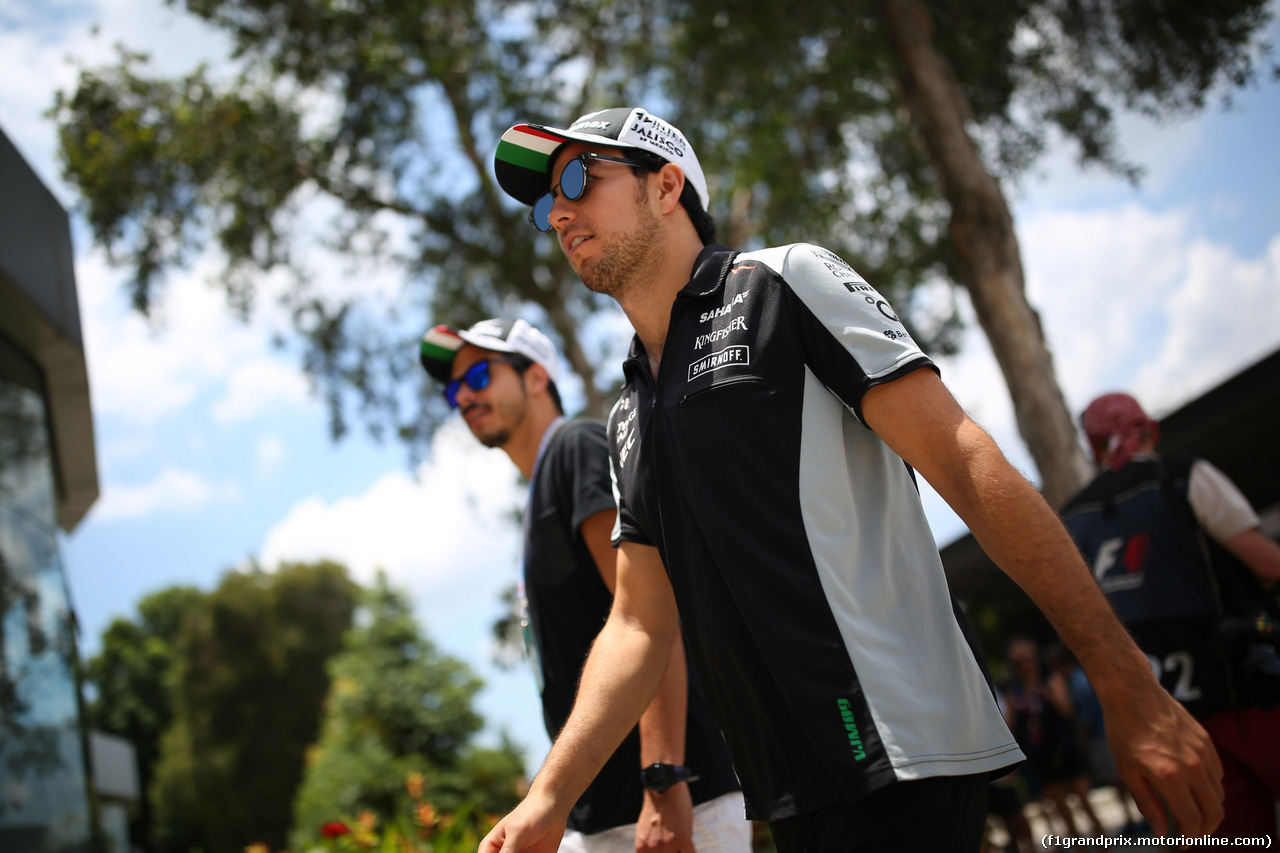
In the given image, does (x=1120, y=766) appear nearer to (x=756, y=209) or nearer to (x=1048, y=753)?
(x=1048, y=753)

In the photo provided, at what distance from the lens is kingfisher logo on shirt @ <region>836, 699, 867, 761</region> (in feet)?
5.38

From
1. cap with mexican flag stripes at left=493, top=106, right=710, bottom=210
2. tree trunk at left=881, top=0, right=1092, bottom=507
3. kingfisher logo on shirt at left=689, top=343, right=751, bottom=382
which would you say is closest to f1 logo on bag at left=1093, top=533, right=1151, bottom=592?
cap with mexican flag stripes at left=493, top=106, right=710, bottom=210

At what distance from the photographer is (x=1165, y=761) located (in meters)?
1.37

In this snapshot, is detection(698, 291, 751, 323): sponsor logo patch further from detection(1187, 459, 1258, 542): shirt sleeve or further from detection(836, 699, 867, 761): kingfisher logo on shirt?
detection(1187, 459, 1258, 542): shirt sleeve

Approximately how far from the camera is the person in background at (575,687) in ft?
8.71

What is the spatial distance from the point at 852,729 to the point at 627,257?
1201 millimetres

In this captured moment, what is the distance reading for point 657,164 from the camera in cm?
238

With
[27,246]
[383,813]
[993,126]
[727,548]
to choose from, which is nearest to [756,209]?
[993,126]

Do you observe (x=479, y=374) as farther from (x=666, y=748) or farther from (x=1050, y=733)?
(x=1050, y=733)

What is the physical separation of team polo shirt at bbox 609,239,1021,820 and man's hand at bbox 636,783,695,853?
72cm

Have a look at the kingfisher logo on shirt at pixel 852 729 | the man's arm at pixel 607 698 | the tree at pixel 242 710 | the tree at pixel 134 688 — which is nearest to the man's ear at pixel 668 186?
the man's arm at pixel 607 698

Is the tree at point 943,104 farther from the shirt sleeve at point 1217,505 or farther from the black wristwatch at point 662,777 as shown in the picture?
the black wristwatch at point 662,777

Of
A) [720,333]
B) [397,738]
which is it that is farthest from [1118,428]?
[397,738]

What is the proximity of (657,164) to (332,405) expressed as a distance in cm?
1301
